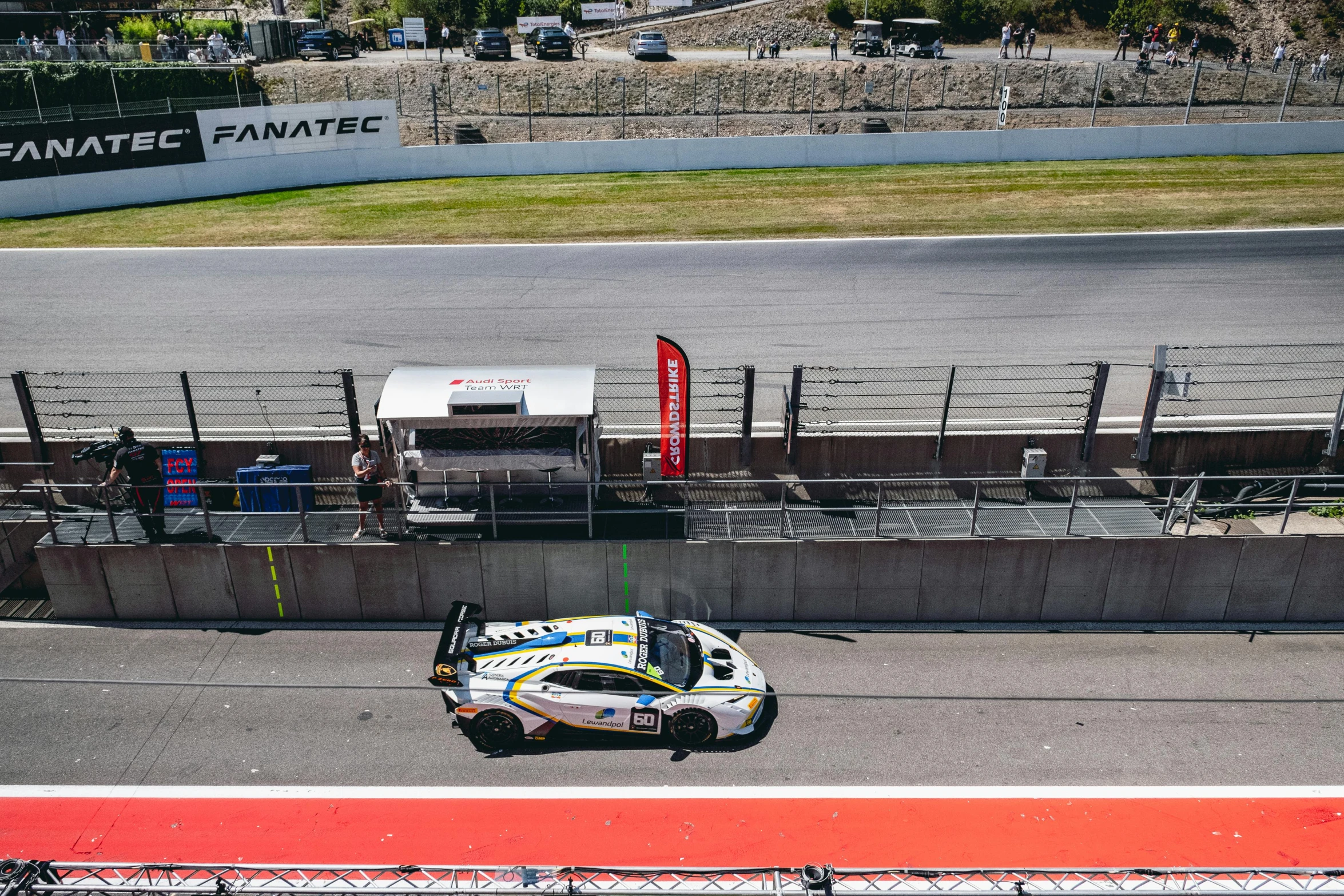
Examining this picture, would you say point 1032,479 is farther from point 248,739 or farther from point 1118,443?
Answer: point 248,739

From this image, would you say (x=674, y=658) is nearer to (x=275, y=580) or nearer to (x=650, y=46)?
(x=275, y=580)

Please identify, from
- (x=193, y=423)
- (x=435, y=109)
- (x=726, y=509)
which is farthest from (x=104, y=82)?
(x=726, y=509)

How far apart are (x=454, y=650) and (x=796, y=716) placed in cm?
409

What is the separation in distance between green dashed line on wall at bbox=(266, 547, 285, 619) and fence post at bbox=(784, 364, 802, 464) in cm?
771

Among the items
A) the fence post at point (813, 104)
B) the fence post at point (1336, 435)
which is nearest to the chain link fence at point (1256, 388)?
the fence post at point (1336, 435)

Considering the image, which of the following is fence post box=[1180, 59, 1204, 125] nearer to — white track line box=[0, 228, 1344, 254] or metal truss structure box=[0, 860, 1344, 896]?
white track line box=[0, 228, 1344, 254]

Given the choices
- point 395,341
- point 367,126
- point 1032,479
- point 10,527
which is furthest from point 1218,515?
point 367,126

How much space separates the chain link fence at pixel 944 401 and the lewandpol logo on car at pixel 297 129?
2406 cm

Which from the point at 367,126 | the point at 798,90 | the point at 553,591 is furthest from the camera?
the point at 798,90

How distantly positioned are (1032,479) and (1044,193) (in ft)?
66.0

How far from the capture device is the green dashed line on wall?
12570mm

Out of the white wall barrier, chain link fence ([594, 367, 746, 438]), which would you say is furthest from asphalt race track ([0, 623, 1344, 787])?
the white wall barrier

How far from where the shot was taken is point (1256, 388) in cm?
1684

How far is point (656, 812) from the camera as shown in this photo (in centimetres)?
970
